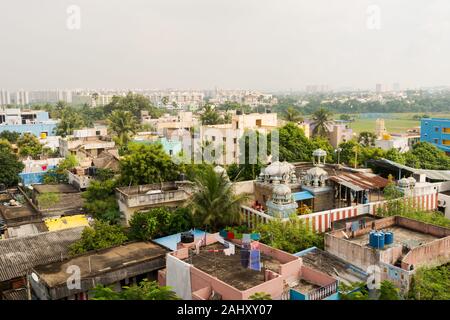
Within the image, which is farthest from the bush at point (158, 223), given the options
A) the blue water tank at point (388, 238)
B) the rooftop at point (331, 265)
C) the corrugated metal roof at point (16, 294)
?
the blue water tank at point (388, 238)

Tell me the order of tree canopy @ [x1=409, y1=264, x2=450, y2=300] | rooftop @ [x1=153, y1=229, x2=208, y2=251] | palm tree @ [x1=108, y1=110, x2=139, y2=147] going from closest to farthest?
tree canopy @ [x1=409, y1=264, x2=450, y2=300]
rooftop @ [x1=153, y1=229, x2=208, y2=251]
palm tree @ [x1=108, y1=110, x2=139, y2=147]

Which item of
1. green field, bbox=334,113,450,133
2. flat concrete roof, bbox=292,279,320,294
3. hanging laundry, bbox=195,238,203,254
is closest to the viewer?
flat concrete roof, bbox=292,279,320,294

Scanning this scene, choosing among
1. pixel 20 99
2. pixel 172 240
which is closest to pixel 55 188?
pixel 172 240

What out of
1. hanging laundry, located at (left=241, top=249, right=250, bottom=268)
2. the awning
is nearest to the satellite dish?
hanging laundry, located at (left=241, top=249, right=250, bottom=268)

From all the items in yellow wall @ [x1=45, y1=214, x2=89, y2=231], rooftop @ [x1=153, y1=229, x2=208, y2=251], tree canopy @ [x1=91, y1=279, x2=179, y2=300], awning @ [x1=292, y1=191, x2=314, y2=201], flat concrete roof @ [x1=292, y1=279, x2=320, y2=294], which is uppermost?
tree canopy @ [x1=91, y1=279, x2=179, y2=300]

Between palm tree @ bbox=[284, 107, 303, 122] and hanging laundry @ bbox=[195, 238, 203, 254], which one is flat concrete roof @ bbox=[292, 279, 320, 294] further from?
palm tree @ bbox=[284, 107, 303, 122]
